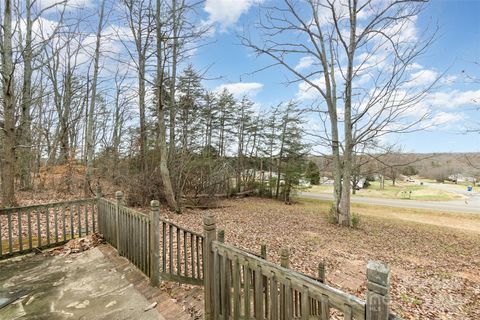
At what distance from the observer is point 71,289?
3439mm

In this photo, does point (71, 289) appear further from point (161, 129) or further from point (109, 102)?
point (109, 102)

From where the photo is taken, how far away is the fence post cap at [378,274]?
4.00ft

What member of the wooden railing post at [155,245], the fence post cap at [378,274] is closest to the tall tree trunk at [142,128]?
the wooden railing post at [155,245]

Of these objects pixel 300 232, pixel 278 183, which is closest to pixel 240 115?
pixel 278 183

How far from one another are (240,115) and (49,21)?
584 inches

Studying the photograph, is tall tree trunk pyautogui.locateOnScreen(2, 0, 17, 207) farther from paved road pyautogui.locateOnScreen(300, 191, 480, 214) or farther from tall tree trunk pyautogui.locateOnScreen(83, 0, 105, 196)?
paved road pyautogui.locateOnScreen(300, 191, 480, 214)

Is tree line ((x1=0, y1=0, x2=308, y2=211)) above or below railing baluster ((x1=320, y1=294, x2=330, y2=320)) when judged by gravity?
above

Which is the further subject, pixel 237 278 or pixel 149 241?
pixel 149 241

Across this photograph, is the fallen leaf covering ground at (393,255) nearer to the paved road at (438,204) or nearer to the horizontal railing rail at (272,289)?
the horizontal railing rail at (272,289)

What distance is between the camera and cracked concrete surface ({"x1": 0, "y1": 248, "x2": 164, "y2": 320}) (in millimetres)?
2906

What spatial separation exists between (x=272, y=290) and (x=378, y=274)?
830mm

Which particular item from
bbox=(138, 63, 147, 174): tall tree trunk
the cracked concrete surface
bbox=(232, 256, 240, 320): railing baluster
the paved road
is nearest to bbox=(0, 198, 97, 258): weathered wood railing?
the cracked concrete surface

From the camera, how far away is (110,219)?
4801mm

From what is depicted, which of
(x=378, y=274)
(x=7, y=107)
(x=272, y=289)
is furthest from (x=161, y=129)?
(x=378, y=274)
